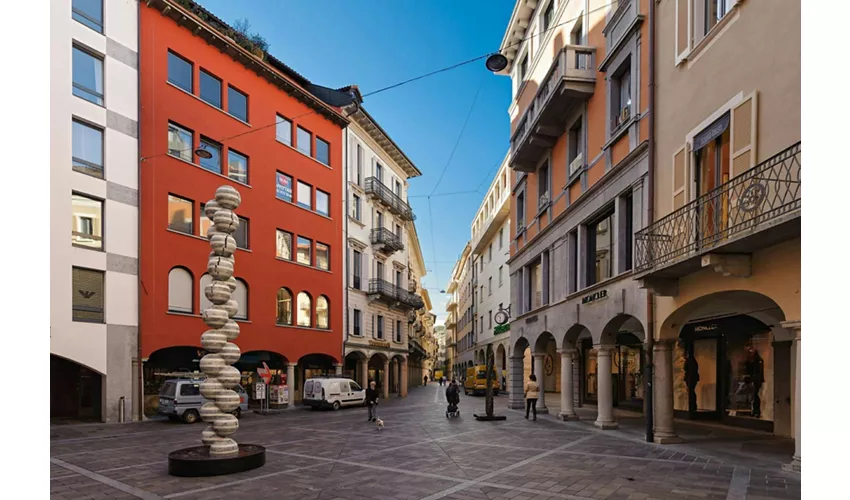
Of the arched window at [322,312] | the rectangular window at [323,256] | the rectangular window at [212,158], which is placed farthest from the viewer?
the rectangular window at [323,256]

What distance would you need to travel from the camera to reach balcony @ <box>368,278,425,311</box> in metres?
39.2

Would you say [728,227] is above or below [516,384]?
above

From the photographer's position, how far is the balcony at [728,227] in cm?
862

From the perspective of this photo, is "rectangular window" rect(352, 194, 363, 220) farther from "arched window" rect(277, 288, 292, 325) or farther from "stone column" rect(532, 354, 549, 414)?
"stone column" rect(532, 354, 549, 414)

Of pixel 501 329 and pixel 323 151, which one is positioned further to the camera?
pixel 501 329

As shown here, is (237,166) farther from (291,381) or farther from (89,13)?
(291,381)

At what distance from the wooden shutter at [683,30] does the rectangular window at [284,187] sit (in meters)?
21.5

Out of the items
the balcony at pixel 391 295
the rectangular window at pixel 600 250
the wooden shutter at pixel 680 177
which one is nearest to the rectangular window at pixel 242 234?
the balcony at pixel 391 295

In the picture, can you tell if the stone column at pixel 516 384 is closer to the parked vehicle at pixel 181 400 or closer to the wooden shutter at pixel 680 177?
the parked vehicle at pixel 181 400

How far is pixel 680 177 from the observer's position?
12.8 m

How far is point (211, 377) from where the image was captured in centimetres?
1145

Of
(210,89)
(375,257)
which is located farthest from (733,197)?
(375,257)

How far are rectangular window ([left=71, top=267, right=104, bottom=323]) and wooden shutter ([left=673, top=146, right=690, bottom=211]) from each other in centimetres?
1925

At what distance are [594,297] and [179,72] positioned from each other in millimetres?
19585
